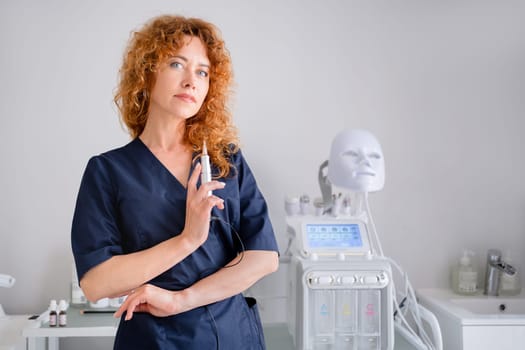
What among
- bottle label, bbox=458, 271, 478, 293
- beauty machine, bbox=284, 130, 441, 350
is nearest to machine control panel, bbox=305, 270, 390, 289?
beauty machine, bbox=284, 130, 441, 350

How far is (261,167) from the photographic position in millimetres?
2209

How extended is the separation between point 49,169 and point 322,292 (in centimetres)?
118

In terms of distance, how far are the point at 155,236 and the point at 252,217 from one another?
0.20m

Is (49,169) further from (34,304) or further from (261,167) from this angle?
(261,167)

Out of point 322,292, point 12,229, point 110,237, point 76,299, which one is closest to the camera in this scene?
point 110,237

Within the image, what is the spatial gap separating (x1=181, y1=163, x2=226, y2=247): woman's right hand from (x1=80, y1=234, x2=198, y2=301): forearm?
14mm

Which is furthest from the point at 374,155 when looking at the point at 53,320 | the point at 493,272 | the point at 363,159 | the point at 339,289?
the point at 53,320

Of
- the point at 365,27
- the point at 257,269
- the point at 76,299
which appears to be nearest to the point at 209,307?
the point at 257,269

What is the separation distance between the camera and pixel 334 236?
5.52ft

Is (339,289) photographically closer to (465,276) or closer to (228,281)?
(228,281)

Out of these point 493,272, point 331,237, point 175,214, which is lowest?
point 493,272

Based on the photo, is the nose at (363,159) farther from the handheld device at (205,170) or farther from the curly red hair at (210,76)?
the handheld device at (205,170)

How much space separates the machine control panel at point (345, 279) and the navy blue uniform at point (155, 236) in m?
0.47

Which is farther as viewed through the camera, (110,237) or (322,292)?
(322,292)
